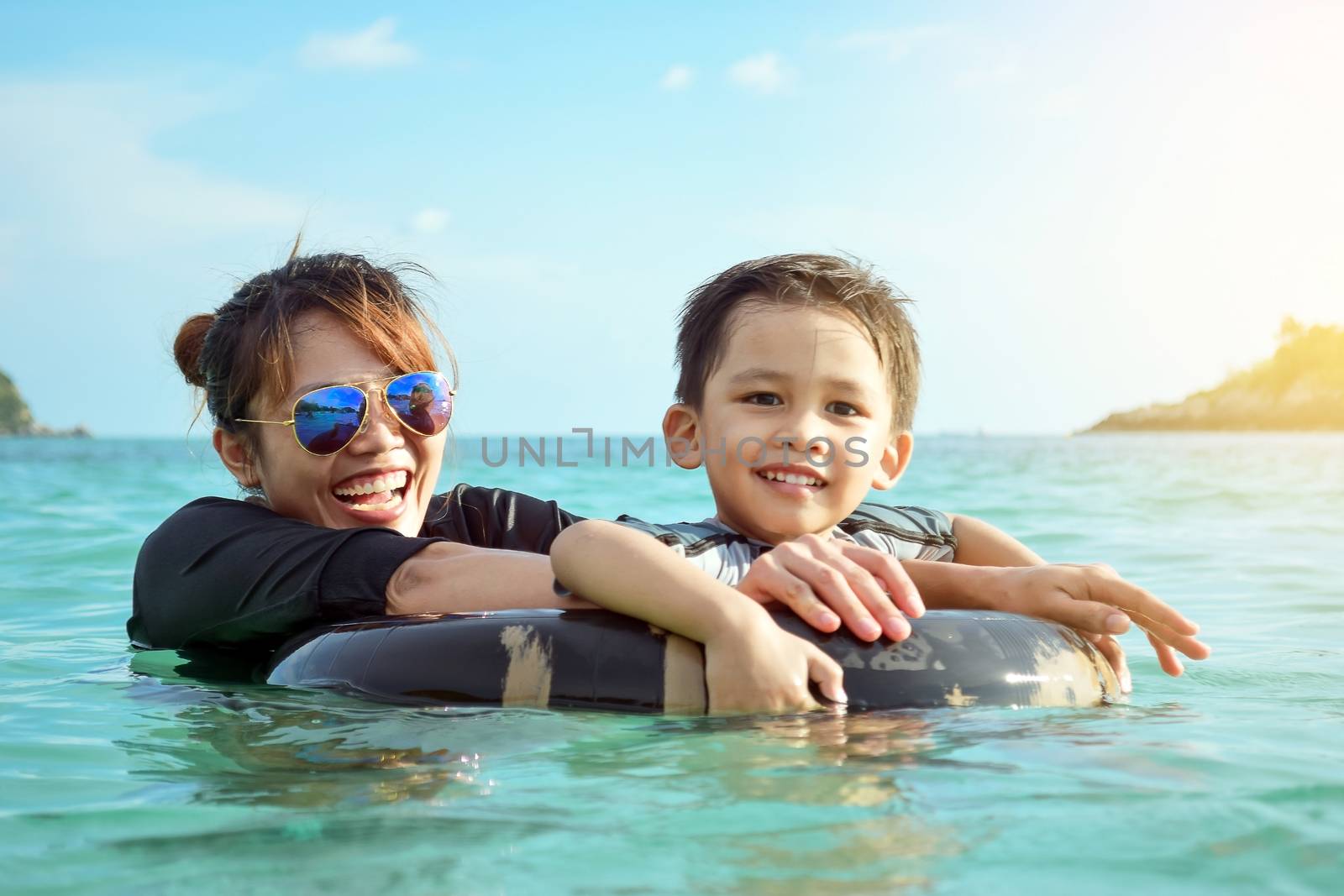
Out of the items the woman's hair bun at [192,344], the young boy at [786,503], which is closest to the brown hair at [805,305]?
the young boy at [786,503]

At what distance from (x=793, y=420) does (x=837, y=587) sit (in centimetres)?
68

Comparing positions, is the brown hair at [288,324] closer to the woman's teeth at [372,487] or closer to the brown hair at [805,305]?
the woman's teeth at [372,487]

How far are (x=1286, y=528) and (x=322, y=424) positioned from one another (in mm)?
8903

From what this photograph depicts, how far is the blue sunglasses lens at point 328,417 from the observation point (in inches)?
138

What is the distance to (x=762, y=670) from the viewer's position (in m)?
2.40

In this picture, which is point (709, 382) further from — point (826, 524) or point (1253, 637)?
point (1253, 637)

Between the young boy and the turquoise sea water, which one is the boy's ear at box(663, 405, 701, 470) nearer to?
the young boy

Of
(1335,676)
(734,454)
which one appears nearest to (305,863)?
(734,454)

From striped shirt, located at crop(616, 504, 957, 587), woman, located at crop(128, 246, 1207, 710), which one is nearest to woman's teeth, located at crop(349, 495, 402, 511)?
woman, located at crop(128, 246, 1207, 710)

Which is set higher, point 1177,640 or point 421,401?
point 421,401

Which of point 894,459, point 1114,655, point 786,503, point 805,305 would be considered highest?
point 805,305

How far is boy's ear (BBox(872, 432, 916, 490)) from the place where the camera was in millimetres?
3541

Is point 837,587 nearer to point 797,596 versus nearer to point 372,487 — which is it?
point 797,596

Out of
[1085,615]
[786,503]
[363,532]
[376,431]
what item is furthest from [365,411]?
[1085,615]
